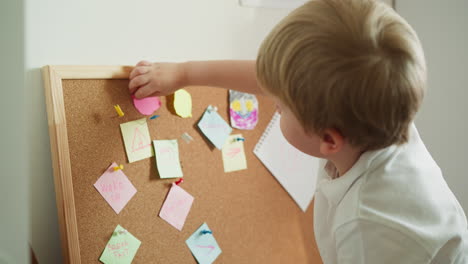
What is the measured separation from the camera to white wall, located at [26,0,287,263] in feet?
2.19

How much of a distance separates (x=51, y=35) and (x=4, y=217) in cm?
42

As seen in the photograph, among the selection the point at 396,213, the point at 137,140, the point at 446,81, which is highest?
the point at 137,140

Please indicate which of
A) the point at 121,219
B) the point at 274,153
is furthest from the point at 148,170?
the point at 274,153

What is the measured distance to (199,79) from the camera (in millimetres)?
744

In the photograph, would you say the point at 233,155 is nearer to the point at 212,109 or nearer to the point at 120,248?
the point at 212,109

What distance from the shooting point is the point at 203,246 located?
0.84m

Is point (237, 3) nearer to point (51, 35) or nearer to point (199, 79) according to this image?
→ point (199, 79)

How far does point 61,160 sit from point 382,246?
1.76 ft

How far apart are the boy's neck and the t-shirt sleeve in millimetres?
113

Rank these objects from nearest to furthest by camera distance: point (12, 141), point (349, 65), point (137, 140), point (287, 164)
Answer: point (12, 141) → point (349, 65) → point (137, 140) → point (287, 164)

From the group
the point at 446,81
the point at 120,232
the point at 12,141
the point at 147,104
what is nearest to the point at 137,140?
the point at 147,104

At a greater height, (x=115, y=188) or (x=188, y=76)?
(x=188, y=76)

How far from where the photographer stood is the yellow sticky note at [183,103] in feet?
2.64

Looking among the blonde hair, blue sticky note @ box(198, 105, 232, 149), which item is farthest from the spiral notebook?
the blonde hair
